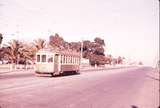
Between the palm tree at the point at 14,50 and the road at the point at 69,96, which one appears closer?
the road at the point at 69,96

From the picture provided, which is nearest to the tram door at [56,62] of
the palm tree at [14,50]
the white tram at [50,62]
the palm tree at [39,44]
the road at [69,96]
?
the white tram at [50,62]

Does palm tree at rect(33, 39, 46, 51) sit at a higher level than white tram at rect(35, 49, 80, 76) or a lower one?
higher

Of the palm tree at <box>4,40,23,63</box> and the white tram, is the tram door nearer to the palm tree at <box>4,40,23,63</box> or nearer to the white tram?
the white tram

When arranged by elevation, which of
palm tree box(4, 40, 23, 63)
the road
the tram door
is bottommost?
the road

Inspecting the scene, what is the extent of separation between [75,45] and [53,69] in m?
70.2

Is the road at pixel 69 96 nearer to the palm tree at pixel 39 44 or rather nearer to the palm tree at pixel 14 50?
the palm tree at pixel 14 50

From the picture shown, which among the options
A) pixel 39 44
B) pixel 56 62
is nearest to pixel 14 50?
pixel 39 44

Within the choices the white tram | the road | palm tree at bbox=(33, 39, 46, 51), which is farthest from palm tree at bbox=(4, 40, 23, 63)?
the road

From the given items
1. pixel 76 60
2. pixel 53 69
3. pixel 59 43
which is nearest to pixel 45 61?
pixel 53 69

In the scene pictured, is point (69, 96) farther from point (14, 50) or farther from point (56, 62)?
point (14, 50)

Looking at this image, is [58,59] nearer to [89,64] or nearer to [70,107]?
[70,107]

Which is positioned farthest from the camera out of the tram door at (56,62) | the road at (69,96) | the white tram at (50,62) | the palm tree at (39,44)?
the palm tree at (39,44)

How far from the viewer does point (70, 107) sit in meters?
10.4

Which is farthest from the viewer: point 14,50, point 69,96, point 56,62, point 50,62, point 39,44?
point 39,44
